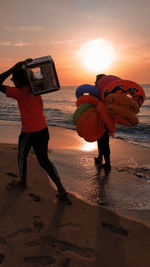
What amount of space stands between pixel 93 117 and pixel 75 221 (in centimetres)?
168

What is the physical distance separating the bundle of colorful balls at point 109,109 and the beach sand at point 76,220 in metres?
1.13

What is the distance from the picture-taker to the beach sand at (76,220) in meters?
2.32

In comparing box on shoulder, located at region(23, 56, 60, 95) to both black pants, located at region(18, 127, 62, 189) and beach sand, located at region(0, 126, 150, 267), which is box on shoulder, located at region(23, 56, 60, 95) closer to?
black pants, located at region(18, 127, 62, 189)

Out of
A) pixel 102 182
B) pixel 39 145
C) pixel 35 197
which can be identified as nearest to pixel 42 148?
pixel 39 145

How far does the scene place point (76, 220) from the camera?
302cm

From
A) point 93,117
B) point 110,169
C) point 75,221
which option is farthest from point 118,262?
point 110,169

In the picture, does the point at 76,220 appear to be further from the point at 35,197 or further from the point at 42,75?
the point at 42,75

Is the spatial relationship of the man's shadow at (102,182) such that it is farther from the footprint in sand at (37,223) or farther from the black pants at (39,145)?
the footprint in sand at (37,223)

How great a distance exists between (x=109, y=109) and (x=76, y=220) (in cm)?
175

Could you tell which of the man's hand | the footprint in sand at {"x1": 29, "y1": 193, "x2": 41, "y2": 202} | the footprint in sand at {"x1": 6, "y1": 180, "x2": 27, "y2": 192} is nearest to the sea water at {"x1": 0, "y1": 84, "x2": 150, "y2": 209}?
the footprint in sand at {"x1": 29, "y1": 193, "x2": 41, "y2": 202}

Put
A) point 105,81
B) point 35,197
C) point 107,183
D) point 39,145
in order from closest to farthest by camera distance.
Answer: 1. point 39,145
2. point 35,197
3. point 105,81
4. point 107,183

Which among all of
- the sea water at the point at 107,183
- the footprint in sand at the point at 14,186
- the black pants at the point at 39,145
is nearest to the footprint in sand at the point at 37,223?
the black pants at the point at 39,145

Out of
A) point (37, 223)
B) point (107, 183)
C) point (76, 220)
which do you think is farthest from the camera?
point (107, 183)

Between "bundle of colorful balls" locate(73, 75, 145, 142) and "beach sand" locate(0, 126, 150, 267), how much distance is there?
1129mm
